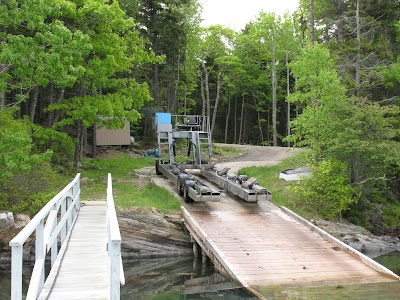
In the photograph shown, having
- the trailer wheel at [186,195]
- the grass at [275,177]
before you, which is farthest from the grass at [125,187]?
the grass at [275,177]

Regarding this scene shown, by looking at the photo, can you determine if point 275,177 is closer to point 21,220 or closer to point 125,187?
point 125,187

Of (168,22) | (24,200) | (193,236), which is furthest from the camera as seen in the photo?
(168,22)

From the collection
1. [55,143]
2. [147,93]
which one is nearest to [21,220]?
[55,143]

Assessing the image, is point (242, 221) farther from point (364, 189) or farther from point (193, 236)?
point (364, 189)

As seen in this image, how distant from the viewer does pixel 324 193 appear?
16.9 metres

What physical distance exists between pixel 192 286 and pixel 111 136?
20.7 m

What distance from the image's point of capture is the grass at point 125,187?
15.3 metres

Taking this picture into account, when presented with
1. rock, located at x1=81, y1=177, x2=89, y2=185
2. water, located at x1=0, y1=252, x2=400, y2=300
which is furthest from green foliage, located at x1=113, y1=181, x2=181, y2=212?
water, located at x1=0, y1=252, x2=400, y2=300

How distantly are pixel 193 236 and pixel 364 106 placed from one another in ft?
29.6

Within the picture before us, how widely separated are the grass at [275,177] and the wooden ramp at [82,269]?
8313 millimetres

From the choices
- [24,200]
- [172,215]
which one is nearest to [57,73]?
[24,200]

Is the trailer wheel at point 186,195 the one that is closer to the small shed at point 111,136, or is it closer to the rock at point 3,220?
the rock at point 3,220

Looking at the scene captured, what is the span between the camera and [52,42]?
42.9ft

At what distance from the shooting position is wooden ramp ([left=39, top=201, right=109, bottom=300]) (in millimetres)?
5922
